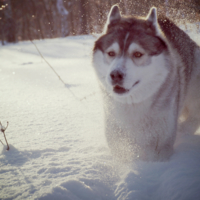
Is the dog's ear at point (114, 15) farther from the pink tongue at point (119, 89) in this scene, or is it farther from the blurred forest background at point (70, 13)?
the blurred forest background at point (70, 13)

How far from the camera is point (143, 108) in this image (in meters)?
1.56

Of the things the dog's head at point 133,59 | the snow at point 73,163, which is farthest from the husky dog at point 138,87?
the snow at point 73,163

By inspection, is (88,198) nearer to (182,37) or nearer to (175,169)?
(175,169)

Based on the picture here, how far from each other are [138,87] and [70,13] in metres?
15.2

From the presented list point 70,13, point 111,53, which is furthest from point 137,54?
point 70,13

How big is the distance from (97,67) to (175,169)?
1.15 metres

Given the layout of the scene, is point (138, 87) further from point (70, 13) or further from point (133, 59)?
point (70, 13)

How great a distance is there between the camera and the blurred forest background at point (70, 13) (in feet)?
9.38

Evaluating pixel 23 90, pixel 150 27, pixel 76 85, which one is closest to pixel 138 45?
pixel 150 27

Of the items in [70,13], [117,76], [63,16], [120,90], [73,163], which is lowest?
[73,163]

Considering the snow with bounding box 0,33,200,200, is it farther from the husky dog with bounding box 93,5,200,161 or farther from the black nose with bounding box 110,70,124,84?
the black nose with bounding box 110,70,124,84

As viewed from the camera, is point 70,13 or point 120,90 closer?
point 120,90

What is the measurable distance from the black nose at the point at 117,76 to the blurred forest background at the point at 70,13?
2136 mm

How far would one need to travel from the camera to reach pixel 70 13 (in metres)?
14.4
